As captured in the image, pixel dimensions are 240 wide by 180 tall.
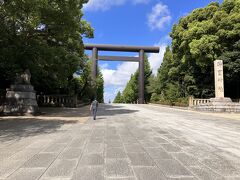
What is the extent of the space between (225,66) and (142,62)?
28.5 meters

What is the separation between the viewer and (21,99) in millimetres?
17375

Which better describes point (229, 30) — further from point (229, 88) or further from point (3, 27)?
point (3, 27)

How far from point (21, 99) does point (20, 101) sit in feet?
0.47

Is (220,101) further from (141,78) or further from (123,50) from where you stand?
(123,50)

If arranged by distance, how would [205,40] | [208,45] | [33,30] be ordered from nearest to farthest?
[33,30] → [208,45] → [205,40]

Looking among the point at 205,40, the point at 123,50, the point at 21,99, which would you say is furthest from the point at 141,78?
the point at 21,99

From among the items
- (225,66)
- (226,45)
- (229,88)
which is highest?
(226,45)

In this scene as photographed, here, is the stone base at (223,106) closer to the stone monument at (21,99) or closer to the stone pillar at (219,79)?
the stone pillar at (219,79)

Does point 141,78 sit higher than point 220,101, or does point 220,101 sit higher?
point 141,78

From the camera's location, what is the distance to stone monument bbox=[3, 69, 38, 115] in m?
17.1

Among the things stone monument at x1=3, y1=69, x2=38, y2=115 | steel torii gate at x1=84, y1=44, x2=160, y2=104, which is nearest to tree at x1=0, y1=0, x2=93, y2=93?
stone monument at x1=3, y1=69, x2=38, y2=115

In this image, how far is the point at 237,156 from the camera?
5.93 m

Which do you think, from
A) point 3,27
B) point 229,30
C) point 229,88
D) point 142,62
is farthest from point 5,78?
point 142,62

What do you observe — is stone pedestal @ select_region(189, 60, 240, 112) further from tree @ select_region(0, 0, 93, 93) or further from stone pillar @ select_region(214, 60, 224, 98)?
tree @ select_region(0, 0, 93, 93)
